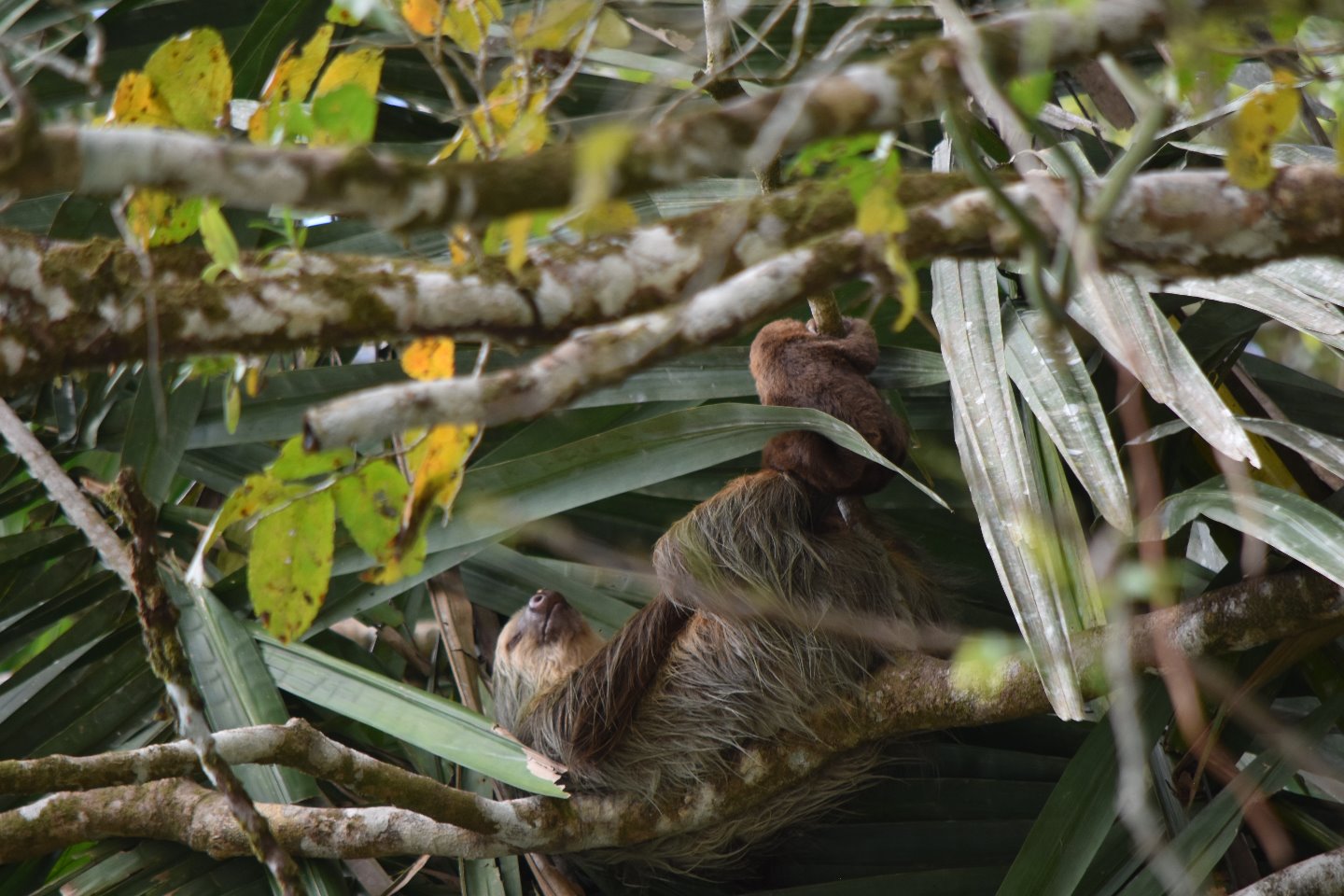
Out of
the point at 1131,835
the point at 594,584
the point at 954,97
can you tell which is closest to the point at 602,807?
the point at 594,584

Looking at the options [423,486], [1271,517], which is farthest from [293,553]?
[1271,517]

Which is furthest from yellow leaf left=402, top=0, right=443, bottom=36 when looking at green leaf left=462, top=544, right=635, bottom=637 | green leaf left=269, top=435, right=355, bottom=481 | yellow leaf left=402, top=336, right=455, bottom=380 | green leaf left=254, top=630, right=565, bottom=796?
green leaf left=462, top=544, right=635, bottom=637

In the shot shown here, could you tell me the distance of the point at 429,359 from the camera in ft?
6.91

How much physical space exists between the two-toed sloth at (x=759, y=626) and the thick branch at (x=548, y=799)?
0.09 meters

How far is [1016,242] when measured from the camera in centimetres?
166

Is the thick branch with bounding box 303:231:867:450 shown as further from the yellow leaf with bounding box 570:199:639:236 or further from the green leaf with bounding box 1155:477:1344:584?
the green leaf with bounding box 1155:477:1344:584

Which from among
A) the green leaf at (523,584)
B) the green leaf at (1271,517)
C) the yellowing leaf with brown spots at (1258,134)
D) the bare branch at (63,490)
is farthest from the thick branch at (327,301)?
A: the green leaf at (523,584)

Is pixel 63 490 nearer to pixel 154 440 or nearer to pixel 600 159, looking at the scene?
pixel 154 440

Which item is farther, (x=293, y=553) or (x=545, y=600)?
(x=545, y=600)

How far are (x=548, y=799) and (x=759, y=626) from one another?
762 millimetres

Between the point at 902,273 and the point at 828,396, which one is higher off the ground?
the point at 902,273

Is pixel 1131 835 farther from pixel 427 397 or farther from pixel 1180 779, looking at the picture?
pixel 427 397

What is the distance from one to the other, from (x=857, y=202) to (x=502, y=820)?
2.07m

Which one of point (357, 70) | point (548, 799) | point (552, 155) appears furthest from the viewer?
point (548, 799)
